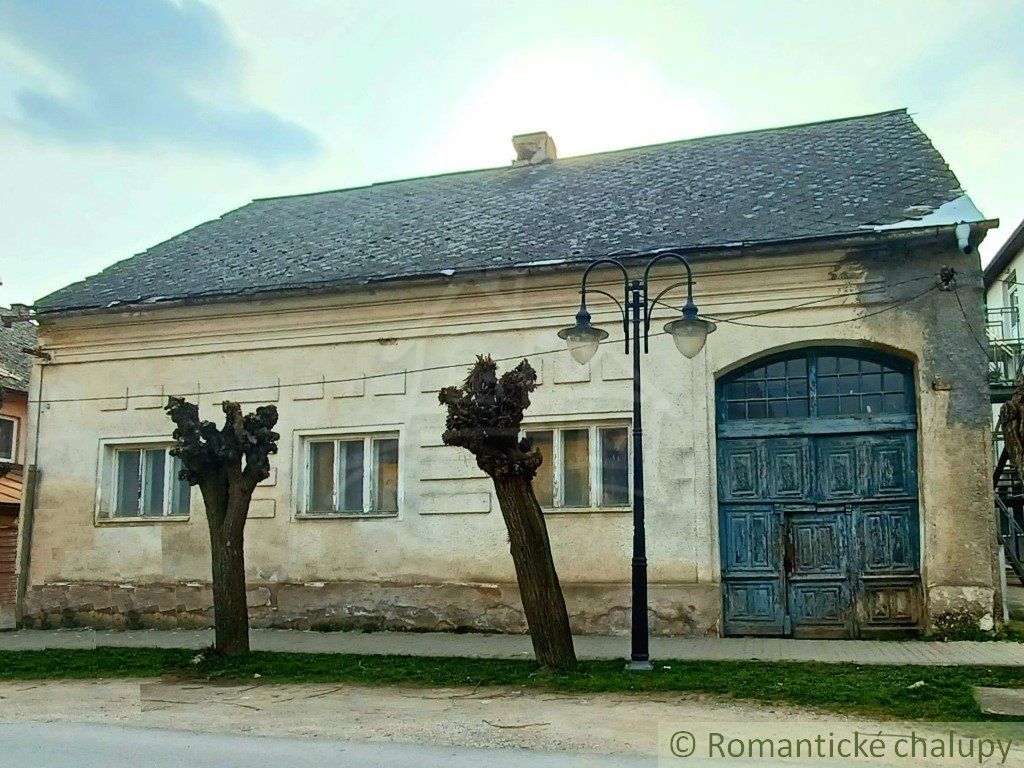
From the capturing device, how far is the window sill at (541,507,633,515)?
14.0 metres

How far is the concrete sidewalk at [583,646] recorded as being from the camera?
1123 cm

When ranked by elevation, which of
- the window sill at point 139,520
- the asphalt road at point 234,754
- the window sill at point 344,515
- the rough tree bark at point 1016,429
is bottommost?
the asphalt road at point 234,754

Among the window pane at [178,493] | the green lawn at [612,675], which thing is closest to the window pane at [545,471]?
the green lawn at [612,675]

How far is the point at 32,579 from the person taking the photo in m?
16.6

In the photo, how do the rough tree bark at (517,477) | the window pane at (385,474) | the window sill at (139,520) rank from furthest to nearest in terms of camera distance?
the window sill at (139,520)
the window pane at (385,474)
the rough tree bark at (517,477)

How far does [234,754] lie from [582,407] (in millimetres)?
8013

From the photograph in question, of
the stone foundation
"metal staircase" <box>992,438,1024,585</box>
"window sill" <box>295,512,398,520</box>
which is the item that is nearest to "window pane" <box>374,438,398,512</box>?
"window sill" <box>295,512,398,520</box>

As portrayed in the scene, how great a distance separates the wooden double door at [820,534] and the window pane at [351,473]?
5.39 m

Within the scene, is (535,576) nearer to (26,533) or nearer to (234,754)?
(234,754)

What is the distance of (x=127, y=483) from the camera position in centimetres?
1684

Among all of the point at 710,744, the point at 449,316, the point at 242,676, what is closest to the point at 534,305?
the point at 449,316

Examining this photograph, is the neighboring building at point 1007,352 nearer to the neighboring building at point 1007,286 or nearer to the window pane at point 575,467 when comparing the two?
the neighboring building at point 1007,286

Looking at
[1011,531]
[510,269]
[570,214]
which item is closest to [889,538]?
[510,269]

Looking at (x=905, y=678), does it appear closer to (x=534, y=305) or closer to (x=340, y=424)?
(x=534, y=305)
